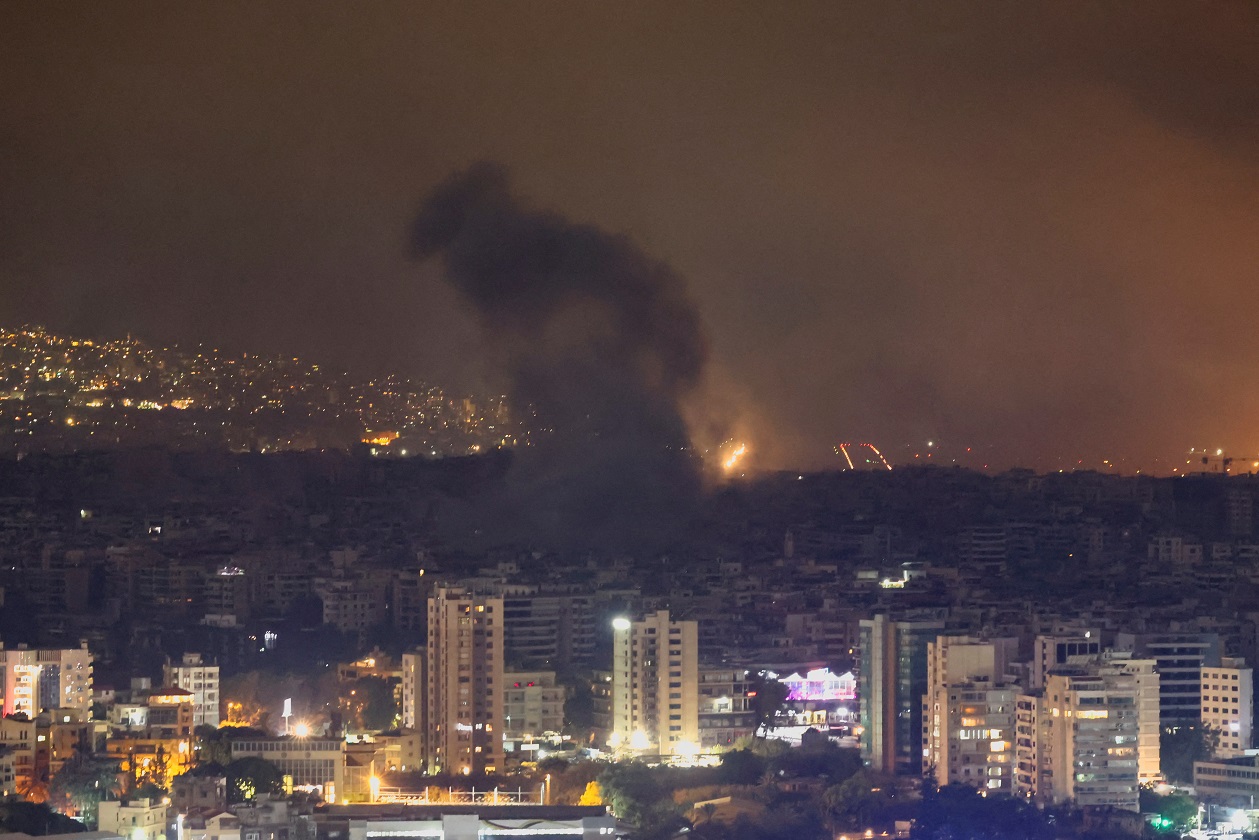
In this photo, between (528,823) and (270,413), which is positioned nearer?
(528,823)

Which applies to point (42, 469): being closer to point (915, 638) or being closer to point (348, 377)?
point (348, 377)

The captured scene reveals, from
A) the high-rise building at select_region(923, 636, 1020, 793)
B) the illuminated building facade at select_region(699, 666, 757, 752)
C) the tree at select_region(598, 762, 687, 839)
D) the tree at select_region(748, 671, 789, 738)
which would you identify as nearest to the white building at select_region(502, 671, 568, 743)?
the illuminated building facade at select_region(699, 666, 757, 752)

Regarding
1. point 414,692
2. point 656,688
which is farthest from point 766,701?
point 414,692

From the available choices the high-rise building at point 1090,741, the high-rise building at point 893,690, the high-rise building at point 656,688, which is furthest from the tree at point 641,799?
the high-rise building at point 1090,741

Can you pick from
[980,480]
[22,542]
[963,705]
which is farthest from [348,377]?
[963,705]

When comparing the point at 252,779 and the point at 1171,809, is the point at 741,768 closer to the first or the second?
the point at 1171,809

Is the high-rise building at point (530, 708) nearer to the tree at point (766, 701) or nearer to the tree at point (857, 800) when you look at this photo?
the tree at point (766, 701)
